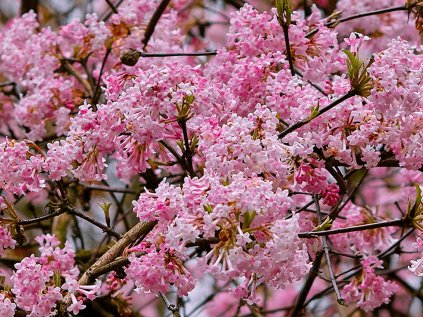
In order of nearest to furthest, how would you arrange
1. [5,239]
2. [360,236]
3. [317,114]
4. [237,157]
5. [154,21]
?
1. [237,157]
2. [317,114]
3. [5,239]
4. [360,236]
5. [154,21]

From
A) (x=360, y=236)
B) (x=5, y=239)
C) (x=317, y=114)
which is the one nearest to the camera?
(x=317, y=114)

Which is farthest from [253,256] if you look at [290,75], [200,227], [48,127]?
[48,127]

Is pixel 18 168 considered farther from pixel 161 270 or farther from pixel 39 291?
pixel 161 270

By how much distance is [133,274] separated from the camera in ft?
8.22

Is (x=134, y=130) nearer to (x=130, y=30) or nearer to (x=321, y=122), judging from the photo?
(x=321, y=122)

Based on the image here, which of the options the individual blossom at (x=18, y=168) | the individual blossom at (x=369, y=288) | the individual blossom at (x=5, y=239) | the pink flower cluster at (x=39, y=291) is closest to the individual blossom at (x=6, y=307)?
the pink flower cluster at (x=39, y=291)

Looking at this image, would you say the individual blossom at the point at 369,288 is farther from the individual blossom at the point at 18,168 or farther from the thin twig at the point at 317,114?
the individual blossom at the point at 18,168

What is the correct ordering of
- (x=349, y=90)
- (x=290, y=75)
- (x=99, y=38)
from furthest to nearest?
(x=99, y=38) → (x=290, y=75) → (x=349, y=90)

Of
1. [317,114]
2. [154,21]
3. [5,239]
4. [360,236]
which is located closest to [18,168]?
[5,239]

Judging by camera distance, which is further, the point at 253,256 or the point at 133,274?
the point at 133,274

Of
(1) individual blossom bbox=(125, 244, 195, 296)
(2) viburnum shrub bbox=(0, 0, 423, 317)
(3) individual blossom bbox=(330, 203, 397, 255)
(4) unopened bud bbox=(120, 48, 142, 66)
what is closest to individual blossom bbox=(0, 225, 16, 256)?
(2) viburnum shrub bbox=(0, 0, 423, 317)

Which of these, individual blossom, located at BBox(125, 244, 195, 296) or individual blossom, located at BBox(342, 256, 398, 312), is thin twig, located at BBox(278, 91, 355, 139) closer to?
individual blossom, located at BBox(125, 244, 195, 296)

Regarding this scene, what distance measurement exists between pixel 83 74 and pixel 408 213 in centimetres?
251

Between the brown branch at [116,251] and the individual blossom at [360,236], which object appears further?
the individual blossom at [360,236]
